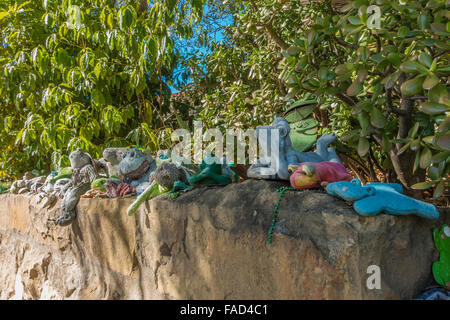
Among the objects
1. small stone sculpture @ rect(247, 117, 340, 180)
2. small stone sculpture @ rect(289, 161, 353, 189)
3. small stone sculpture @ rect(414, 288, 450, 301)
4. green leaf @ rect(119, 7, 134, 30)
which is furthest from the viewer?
green leaf @ rect(119, 7, 134, 30)

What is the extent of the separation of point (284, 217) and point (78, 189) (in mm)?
1662

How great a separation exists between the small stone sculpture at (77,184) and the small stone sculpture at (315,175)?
162 centimetres

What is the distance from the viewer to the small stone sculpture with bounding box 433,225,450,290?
127cm

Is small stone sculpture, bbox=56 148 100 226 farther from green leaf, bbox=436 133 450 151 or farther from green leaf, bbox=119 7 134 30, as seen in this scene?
green leaf, bbox=436 133 450 151

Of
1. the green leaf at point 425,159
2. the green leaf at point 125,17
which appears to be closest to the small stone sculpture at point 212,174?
the green leaf at point 425,159

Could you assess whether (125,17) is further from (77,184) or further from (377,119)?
(377,119)

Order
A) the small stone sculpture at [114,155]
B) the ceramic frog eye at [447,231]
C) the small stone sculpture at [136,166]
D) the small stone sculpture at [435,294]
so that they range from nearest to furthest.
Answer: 1. the small stone sculpture at [435,294]
2. the ceramic frog eye at [447,231]
3. the small stone sculpture at [136,166]
4. the small stone sculpture at [114,155]

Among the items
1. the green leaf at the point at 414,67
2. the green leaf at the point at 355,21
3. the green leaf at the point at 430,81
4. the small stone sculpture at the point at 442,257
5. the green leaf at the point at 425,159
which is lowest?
the small stone sculpture at the point at 442,257

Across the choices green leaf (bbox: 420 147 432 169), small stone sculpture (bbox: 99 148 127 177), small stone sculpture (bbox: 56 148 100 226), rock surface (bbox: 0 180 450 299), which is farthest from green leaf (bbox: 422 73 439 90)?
small stone sculpture (bbox: 56 148 100 226)

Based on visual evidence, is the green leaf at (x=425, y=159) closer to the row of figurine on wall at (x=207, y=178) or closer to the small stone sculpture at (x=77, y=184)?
the row of figurine on wall at (x=207, y=178)

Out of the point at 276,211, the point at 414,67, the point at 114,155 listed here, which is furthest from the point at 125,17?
the point at 414,67

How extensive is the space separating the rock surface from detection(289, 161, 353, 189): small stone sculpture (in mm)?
44

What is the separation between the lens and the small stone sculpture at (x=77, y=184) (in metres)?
2.49

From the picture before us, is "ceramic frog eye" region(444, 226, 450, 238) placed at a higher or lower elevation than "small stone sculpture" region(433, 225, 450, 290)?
higher
